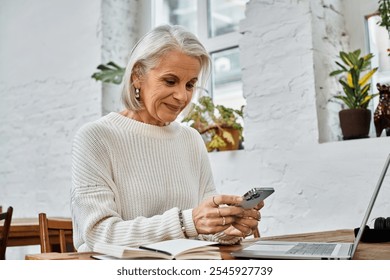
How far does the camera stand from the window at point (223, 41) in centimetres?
293

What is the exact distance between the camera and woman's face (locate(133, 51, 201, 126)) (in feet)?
4.70

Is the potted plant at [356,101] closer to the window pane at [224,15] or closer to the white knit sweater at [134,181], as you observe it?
the white knit sweater at [134,181]

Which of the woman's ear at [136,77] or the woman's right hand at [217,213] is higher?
the woman's ear at [136,77]

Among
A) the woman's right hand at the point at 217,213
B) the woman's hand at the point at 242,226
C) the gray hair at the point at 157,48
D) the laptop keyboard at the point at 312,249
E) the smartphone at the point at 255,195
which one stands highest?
the gray hair at the point at 157,48

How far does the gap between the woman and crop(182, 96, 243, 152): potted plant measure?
83cm

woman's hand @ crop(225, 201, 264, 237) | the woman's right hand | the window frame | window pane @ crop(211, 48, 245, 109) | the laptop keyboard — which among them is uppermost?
the window frame

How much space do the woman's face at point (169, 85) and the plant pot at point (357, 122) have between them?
Answer: 0.90m

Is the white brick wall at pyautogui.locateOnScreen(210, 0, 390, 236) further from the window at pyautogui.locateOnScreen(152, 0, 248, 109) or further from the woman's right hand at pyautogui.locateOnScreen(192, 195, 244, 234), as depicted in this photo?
the woman's right hand at pyautogui.locateOnScreen(192, 195, 244, 234)

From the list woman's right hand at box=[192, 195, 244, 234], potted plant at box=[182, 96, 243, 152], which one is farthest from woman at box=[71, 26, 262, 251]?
potted plant at box=[182, 96, 243, 152]

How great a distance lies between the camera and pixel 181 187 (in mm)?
1515

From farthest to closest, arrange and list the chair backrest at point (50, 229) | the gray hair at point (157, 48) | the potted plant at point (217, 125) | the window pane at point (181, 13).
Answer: the window pane at point (181, 13) → the potted plant at point (217, 125) → the gray hair at point (157, 48) → the chair backrest at point (50, 229)

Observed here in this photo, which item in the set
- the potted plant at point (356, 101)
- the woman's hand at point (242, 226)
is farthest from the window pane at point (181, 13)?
the woman's hand at point (242, 226)
